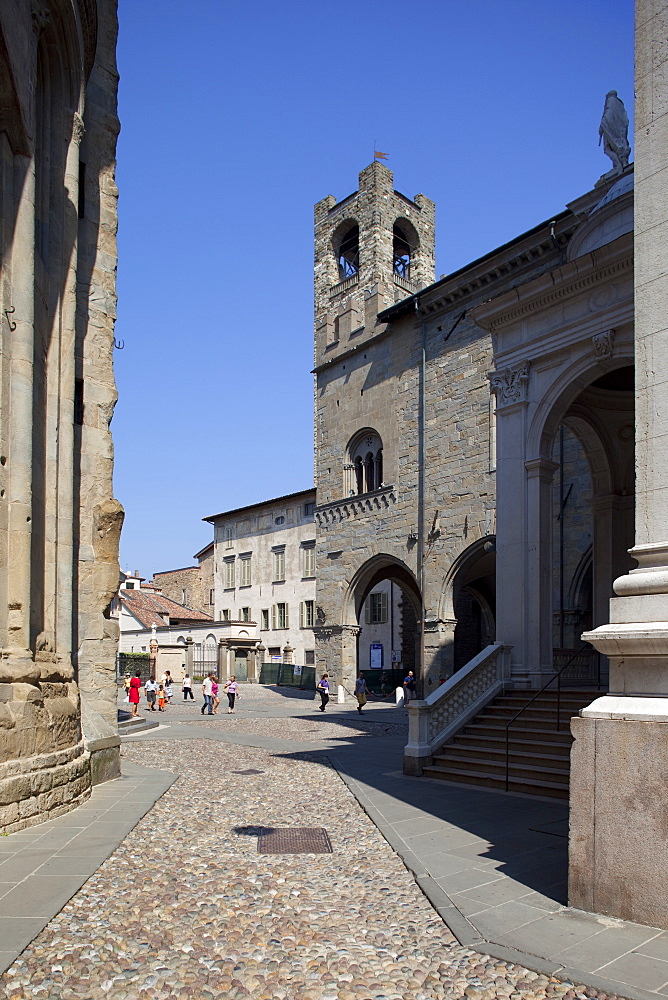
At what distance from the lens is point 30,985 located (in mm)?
4219

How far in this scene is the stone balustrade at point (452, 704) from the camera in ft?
38.8

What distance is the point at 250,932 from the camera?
5.13m

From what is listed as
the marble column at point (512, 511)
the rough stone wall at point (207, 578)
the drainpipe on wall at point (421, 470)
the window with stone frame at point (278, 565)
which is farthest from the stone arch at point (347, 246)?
the rough stone wall at point (207, 578)

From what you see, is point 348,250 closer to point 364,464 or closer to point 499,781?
point 364,464

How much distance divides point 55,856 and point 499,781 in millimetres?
6003

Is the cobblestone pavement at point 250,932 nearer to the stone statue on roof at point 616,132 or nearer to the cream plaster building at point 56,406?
the cream plaster building at point 56,406

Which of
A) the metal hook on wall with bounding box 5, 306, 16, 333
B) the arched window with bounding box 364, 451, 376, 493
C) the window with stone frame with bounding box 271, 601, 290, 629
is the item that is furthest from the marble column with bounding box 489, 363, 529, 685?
the window with stone frame with bounding box 271, 601, 290, 629

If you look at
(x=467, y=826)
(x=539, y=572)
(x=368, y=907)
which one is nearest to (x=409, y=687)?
(x=539, y=572)

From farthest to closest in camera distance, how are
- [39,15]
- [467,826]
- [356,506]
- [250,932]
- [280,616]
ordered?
[280,616] < [356,506] < [39,15] < [467,826] < [250,932]

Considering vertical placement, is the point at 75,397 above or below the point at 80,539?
above

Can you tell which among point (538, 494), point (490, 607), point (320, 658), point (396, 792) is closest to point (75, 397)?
point (396, 792)

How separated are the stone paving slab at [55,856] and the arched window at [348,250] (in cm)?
3186

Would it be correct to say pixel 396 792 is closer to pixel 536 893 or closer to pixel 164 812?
pixel 164 812

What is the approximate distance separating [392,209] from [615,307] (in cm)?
2604
